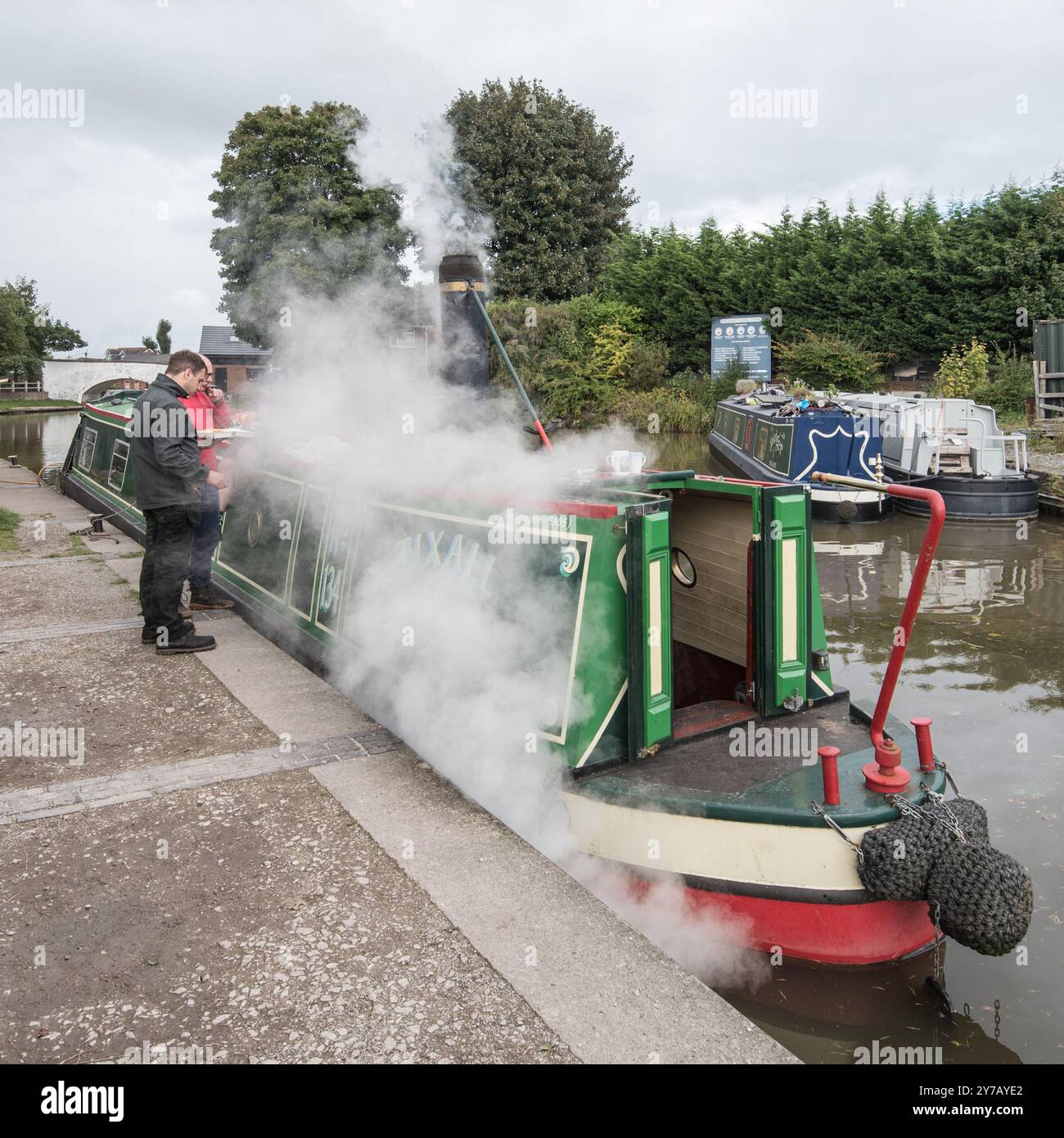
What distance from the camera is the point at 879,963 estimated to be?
11.0 feet

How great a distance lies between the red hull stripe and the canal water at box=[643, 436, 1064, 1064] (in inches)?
5.3

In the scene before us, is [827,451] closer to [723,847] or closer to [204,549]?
[204,549]

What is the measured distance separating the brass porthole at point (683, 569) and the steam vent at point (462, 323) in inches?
66.5

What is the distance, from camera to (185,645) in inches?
217

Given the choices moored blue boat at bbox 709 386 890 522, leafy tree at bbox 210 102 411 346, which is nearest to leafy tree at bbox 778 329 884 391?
moored blue boat at bbox 709 386 890 522

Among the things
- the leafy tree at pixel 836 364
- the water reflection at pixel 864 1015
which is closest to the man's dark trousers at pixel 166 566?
the water reflection at pixel 864 1015

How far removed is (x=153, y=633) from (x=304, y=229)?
6294mm

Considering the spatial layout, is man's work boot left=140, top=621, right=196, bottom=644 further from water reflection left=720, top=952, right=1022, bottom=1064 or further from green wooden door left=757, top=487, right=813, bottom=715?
water reflection left=720, top=952, right=1022, bottom=1064

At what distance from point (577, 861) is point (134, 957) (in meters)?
1.63

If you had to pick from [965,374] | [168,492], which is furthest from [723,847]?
[965,374]

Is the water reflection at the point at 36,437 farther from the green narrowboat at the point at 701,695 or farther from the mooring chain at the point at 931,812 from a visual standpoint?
the mooring chain at the point at 931,812

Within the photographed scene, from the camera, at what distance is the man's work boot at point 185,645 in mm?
5492

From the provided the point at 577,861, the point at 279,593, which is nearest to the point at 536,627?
the point at 577,861

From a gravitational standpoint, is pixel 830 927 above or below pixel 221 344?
below
